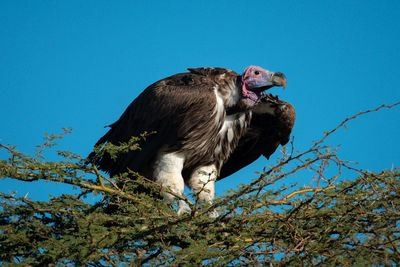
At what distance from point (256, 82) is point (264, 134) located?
0.61 meters

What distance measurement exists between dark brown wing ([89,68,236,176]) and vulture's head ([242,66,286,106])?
0.52 meters

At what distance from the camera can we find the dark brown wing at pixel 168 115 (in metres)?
5.62

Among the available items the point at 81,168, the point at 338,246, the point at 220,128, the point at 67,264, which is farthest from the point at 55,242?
the point at 220,128

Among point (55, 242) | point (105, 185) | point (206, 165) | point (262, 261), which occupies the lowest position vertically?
point (262, 261)

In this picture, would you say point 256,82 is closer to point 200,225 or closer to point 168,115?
point 168,115

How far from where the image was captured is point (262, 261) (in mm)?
3426

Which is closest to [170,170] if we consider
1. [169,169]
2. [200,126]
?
[169,169]

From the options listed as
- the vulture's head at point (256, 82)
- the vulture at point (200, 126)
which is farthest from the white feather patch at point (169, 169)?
the vulture's head at point (256, 82)

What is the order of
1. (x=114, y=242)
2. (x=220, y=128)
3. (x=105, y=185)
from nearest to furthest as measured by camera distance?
(x=114, y=242) → (x=105, y=185) → (x=220, y=128)

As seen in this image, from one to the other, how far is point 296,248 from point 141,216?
1.09 meters

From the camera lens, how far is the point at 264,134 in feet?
21.5

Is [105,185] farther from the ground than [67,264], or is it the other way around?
[105,185]

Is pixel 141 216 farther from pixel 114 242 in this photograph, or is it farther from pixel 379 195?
pixel 379 195

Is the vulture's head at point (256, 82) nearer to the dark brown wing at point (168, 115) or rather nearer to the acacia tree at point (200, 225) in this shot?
the dark brown wing at point (168, 115)
